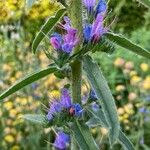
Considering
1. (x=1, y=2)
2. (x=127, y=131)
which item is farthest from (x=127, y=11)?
(x=1, y=2)

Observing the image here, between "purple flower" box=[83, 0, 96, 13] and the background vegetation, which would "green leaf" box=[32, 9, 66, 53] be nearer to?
"purple flower" box=[83, 0, 96, 13]

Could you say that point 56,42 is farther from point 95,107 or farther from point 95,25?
point 95,107

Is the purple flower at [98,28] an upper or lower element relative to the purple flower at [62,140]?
upper

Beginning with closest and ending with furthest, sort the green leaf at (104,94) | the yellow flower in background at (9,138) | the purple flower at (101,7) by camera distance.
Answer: the green leaf at (104,94) → the purple flower at (101,7) → the yellow flower in background at (9,138)

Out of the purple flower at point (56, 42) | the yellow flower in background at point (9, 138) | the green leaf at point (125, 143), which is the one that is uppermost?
the purple flower at point (56, 42)

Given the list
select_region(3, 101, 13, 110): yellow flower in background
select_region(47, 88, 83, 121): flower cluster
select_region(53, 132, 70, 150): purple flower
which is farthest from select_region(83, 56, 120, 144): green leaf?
select_region(3, 101, 13, 110): yellow flower in background

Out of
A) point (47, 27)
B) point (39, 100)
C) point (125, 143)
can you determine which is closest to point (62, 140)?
point (125, 143)

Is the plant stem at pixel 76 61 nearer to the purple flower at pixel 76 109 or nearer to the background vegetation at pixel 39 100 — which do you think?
the purple flower at pixel 76 109

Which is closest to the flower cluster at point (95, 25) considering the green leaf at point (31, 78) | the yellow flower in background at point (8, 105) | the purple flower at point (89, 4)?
the purple flower at point (89, 4)
